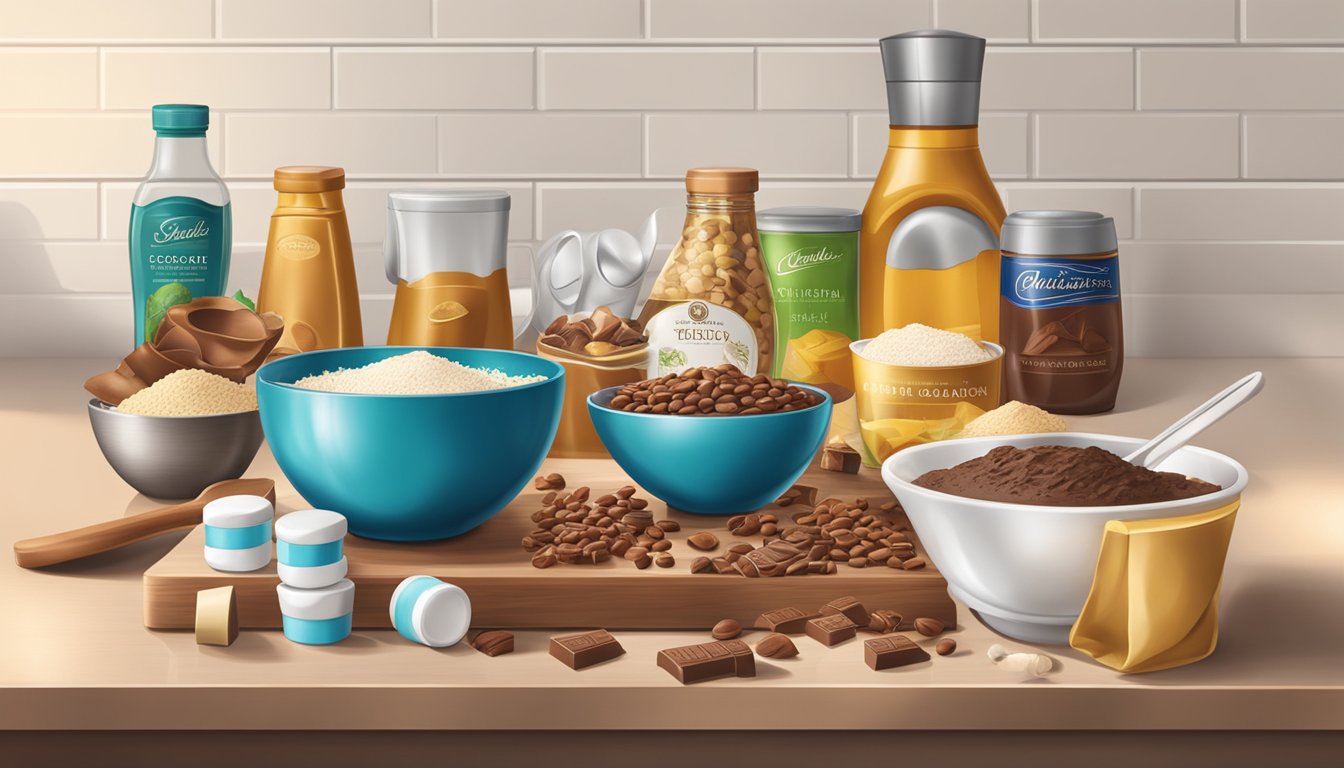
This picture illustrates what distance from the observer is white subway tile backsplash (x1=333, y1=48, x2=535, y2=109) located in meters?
1.61

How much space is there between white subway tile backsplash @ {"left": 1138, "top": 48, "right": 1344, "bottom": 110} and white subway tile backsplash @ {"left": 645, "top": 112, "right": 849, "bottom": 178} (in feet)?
1.25

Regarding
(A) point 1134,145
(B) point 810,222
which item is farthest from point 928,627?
(A) point 1134,145

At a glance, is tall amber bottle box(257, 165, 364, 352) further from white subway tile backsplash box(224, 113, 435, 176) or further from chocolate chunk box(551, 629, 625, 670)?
chocolate chunk box(551, 629, 625, 670)

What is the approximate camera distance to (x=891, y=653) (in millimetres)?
718

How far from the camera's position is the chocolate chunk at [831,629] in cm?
75

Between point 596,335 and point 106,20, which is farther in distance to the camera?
point 106,20

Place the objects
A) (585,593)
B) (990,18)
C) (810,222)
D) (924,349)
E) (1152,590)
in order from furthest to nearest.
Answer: (990,18), (810,222), (924,349), (585,593), (1152,590)

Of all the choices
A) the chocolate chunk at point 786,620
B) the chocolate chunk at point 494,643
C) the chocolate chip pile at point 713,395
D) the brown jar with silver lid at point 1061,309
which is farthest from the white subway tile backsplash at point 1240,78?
the chocolate chunk at point 494,643

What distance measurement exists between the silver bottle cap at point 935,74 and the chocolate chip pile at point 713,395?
17.6 inches

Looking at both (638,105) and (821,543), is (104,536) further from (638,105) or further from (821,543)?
(638,105)

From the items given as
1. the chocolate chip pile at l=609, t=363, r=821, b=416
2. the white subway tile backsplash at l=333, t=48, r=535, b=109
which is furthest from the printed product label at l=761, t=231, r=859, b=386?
the white subway tile backsplash at l=333, t=48, r=535, b=109

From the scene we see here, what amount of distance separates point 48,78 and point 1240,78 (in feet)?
4.75

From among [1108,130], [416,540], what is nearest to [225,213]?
[416,540]

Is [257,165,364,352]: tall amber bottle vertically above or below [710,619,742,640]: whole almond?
above
